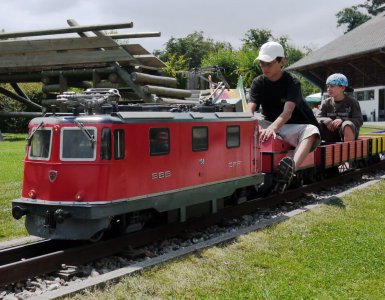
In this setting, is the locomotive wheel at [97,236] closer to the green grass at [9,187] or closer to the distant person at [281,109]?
Result: the green grass at [9,187]

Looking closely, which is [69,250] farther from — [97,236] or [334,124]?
[334,124]

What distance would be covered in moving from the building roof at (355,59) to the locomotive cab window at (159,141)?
31704mm

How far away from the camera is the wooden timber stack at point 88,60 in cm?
1158

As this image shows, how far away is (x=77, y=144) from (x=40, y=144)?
62cm

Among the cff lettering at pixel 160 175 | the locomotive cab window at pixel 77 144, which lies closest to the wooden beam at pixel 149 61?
the cff lettering at pixel 160 175

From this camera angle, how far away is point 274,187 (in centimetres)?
991

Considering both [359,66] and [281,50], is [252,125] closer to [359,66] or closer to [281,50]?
[281,50]

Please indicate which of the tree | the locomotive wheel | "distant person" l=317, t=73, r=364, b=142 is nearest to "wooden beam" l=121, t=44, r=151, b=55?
"distant person" l=317, t=73, r=364, b=142

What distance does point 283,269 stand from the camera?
20.2ft

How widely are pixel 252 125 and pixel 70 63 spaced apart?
186 inches

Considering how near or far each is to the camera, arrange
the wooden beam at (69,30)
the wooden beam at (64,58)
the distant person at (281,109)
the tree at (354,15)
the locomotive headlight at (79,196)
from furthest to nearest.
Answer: the tree at (354,15) → the wooden beam at (64,58) → the wooden beam at (69,30) → the distant person at (281,109) → the locomotive headlight at (79,196)

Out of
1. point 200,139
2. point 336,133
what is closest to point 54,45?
point 200,139

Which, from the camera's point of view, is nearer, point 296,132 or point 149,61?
point 296,132

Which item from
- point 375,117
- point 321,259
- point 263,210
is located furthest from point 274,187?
point 375,117
